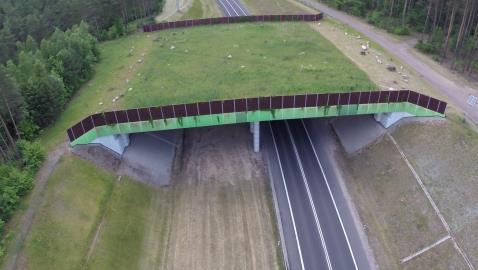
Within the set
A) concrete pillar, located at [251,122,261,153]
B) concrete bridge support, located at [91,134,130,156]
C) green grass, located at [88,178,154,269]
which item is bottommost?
green grass, located at [88,178,154,269]

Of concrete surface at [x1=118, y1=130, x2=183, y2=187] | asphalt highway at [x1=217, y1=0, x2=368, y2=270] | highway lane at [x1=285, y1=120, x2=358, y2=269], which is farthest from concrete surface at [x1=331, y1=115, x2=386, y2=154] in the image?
concrete surface at [x1=118, y1=130, x2=183, y2=187]

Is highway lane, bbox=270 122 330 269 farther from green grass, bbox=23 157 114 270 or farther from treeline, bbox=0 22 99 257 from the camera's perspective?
treeline, bbox=0 22 99 257

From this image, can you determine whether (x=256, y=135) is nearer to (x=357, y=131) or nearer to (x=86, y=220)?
(x=357, y=131)

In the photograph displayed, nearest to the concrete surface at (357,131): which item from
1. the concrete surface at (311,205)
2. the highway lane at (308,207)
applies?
the concrete surface at (311,205)

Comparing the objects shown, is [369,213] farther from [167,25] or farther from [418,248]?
[167,25]

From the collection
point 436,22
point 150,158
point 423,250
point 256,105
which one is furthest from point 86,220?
point 436,22

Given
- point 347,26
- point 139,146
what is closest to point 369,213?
point 139,146
